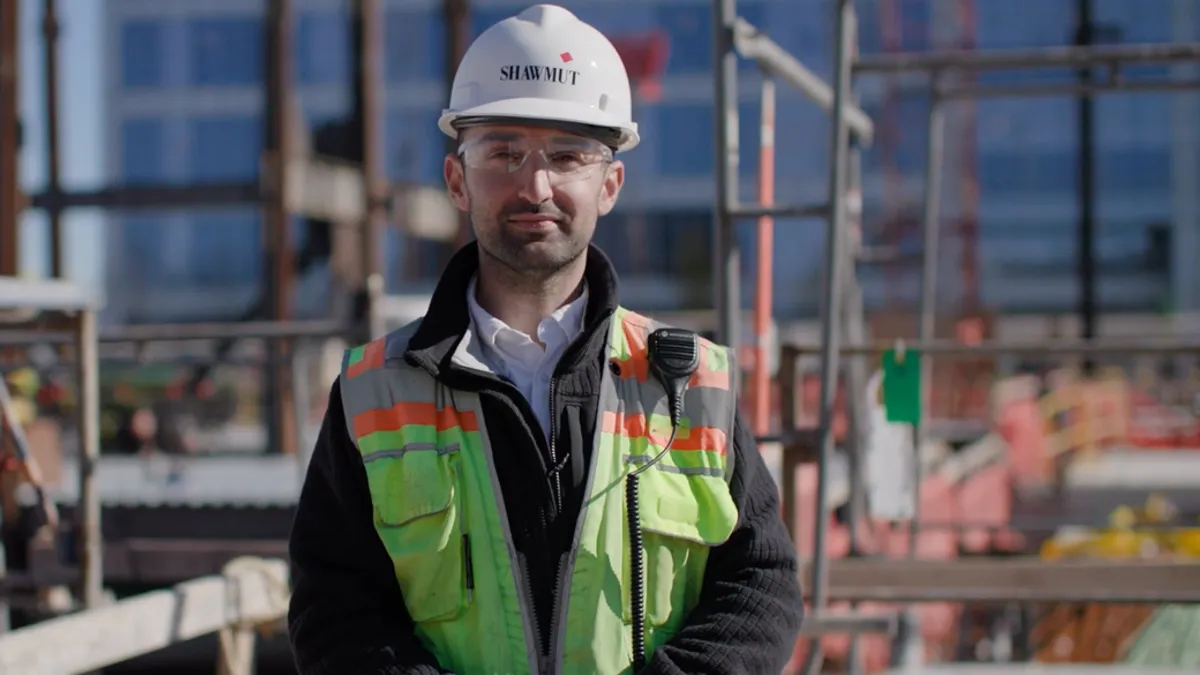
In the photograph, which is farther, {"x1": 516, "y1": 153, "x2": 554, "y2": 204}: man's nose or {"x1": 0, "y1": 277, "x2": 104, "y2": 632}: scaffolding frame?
{"x1": 0, "y1": 277, "x2": 104, "y2": 632}: scaffolding frame

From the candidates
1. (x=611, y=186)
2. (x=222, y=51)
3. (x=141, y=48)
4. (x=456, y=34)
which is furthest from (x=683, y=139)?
(x=611, y=186)

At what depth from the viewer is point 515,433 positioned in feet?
7.93

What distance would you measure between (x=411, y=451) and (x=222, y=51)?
6443 centimetres

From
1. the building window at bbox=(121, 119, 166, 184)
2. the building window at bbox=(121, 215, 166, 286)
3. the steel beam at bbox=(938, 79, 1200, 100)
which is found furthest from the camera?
the building window at bbox=(121, 215, 166, 286)

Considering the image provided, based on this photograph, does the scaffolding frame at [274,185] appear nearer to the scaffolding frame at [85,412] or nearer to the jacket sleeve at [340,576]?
the scaffolding frame at [85,412]

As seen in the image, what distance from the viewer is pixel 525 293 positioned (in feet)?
8.37

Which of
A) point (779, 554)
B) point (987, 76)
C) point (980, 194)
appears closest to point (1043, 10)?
point (980, 194)

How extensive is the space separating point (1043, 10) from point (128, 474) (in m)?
57.5

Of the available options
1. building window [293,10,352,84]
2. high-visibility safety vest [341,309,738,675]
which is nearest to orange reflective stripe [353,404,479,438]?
high-visibility safety vest [341,309,738,675]

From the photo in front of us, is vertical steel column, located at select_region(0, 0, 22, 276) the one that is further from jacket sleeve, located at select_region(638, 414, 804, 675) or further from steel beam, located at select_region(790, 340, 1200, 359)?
jacket sleeve, located at select_region(638, 414, 804, 675)

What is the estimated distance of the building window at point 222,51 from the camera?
2504 inches

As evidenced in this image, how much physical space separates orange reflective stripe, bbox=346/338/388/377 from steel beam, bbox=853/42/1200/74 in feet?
9.09

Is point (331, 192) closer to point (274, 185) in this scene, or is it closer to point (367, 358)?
point (274, 185)

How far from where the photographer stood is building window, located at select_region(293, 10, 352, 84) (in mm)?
61906
